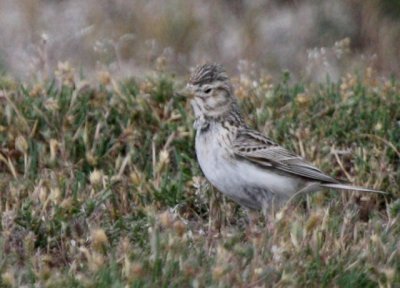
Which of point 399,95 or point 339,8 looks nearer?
point 399,95

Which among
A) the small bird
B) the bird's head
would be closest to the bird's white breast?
the small bird

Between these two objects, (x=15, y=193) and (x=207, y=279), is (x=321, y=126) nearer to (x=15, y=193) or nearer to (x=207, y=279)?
(x=15, y=193)

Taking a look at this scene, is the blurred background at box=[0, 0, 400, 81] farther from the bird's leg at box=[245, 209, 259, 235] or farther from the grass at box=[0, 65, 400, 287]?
the bird's leg at box=[245, 209, 259, 235]

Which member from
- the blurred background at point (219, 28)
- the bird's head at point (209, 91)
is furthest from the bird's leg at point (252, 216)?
the blurred background at point (219, 28)

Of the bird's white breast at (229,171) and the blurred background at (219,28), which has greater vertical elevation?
the blurred background at (219,28)

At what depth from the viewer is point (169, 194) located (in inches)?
329

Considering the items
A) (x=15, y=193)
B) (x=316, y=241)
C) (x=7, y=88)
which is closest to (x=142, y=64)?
(x=7, y=88)

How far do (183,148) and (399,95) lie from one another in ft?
6.07

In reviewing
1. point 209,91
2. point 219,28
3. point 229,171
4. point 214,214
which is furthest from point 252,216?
point 219,28

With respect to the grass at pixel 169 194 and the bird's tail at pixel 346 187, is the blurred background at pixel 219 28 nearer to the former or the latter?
the grass at pixel 169 194

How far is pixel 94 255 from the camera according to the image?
6336 mm

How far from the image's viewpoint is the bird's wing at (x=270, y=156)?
8.10 metres

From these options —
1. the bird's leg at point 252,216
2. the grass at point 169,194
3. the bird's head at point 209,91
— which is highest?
the bird's head at point 209,91

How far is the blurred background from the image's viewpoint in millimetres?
15602
